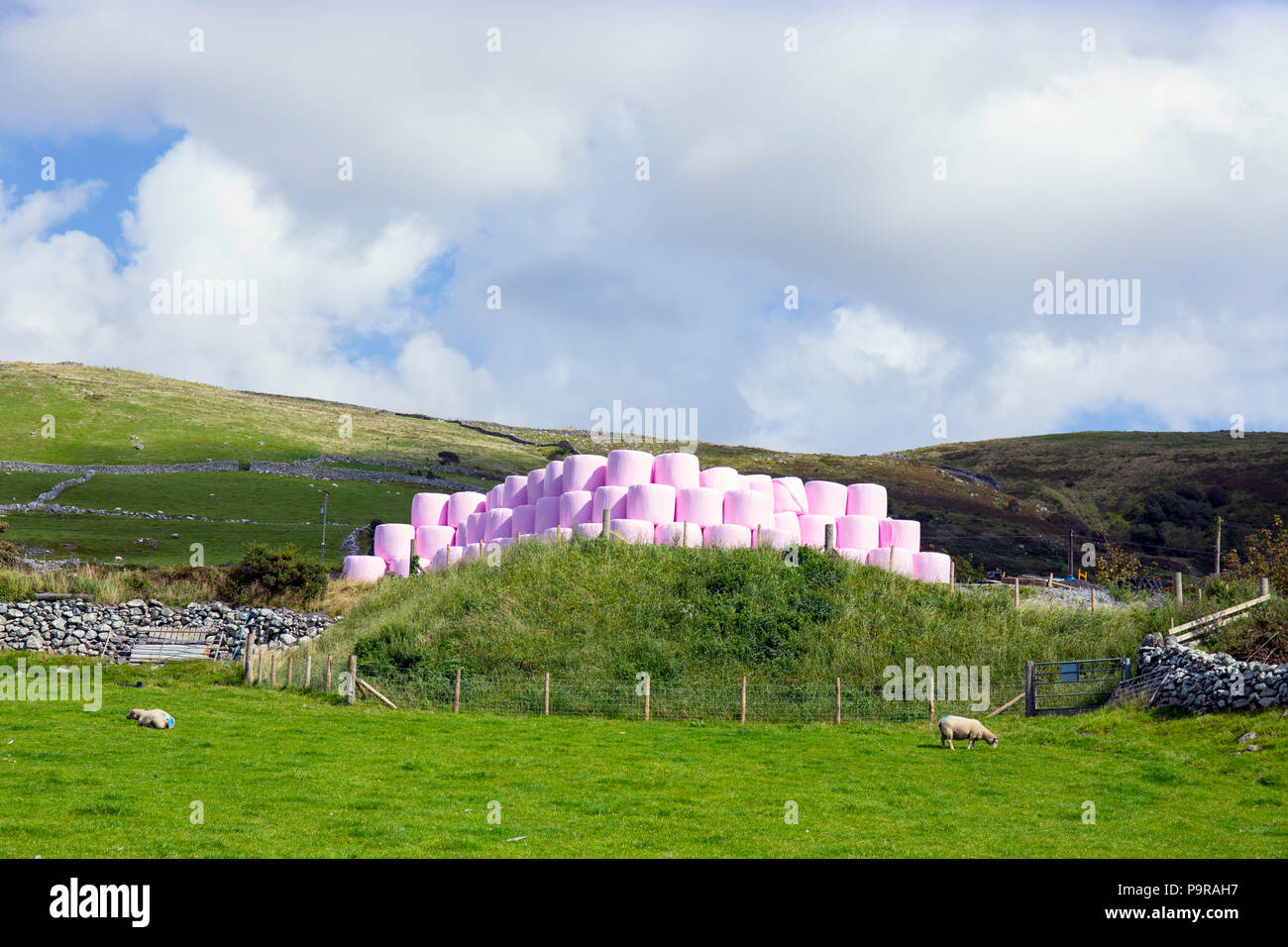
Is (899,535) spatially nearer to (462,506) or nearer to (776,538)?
(776,538)

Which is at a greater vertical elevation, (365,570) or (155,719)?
(365,570)

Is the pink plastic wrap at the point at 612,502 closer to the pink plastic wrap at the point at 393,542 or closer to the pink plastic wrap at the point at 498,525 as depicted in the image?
the pink plastic wrap at the point at 498,525

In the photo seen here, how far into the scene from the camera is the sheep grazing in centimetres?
2273

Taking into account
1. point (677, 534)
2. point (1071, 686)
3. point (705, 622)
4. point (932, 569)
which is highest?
point (677, 534)

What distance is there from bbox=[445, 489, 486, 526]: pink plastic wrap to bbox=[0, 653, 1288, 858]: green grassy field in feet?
92.5

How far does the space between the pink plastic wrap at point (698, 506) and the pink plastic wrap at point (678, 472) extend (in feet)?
3.43

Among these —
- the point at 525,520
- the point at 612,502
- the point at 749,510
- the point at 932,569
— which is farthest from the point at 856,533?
the point at 525,520

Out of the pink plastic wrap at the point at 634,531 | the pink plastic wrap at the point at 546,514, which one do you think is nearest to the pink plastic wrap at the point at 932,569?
the pink plastic wrap at the point at 634,531

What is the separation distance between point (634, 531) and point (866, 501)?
10.8 meters

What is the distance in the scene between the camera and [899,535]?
43406 mm

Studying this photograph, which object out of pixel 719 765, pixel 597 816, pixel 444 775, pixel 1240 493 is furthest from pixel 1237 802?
pixel 1240 493
